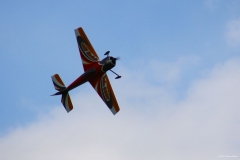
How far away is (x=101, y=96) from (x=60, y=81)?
17.3 feet

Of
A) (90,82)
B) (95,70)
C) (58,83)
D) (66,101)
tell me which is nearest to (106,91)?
(90,82)

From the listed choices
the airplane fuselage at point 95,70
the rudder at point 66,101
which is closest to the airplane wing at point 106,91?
the airplane fuselage at point 95,70

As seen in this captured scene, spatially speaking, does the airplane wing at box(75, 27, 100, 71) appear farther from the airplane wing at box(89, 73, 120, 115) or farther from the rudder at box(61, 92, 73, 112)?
the rudder at box(61, 92, 73, 112)

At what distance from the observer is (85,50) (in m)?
46.7

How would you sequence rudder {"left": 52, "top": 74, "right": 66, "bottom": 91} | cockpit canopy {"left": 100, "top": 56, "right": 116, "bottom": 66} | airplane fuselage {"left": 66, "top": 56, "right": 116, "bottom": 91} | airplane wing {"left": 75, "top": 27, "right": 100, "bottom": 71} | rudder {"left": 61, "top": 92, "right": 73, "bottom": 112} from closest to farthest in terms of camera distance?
cockpit canopy {"left": 100, "top": 56, "right": 116, "bottom": 66} < airplane fuselage {"left": 66, "top": 56, "right": 116, "bottom": 91} < airplane wing {"left": 75, "top": 27, "right": 100, "bottom": 71} < rudder {"left": 61, "top": 92, "right": 73, "bottom": 112} < rudder {"left": 52, "top": 74, "right": 66, "bottom": 91}

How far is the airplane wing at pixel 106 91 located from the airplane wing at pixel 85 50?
197cm

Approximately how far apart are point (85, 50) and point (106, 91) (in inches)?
217

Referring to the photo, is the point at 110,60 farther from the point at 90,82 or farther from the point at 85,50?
the point at 85,50

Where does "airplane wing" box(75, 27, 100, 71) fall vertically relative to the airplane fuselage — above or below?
above

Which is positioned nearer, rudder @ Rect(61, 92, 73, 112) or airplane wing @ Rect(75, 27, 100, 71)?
airplane wing @ Rect(75, 27, 100, 71)

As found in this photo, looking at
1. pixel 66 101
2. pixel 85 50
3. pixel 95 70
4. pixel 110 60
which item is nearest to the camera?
pixel 110 60

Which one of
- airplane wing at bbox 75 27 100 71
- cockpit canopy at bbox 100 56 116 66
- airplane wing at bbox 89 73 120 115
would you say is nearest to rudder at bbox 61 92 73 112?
airplane wing at bbox 89 73 120 115

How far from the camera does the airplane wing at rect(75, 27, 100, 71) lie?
4597 centimetres

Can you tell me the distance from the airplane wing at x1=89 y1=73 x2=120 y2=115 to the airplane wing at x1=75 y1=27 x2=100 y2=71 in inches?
77.5
